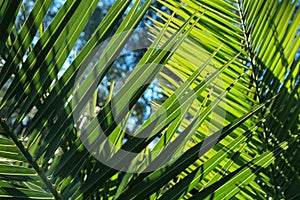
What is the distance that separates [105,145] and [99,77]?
99mm

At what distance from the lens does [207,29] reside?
51.4 inches

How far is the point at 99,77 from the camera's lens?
25.2 inches

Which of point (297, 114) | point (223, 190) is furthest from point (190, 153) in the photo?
point (297, 114)

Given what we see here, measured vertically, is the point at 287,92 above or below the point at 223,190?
above

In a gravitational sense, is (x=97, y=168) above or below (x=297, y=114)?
below

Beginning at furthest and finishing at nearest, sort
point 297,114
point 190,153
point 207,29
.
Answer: point 207,29 → point 297,114 → point 190,153

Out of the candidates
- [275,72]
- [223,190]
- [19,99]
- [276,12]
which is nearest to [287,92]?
[275,72]

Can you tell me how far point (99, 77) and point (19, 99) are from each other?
113mm

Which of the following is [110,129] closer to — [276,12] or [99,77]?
[99,77]

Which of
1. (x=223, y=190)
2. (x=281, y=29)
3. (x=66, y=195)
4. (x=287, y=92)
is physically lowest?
(x=66, y=195)

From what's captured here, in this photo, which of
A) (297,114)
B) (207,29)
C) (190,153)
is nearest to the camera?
(190,153)

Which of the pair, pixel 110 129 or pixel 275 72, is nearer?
pixel 110 129

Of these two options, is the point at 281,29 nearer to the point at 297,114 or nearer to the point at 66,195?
the point at 297,114

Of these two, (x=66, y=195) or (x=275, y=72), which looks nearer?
(x=66, y=195)
